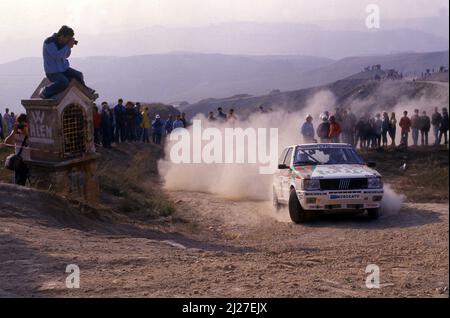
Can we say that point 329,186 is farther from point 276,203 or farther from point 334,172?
point 276,203

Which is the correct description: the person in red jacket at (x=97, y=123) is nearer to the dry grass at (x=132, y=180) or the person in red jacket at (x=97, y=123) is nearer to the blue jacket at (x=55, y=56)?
the dry grass at (x=132, y=180)

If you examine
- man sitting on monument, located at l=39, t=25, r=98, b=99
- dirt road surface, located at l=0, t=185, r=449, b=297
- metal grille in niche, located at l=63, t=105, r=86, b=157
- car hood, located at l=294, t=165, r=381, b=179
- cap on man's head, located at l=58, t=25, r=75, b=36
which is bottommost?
dirt road surface, located at l=0, t=185, r=449, b=297

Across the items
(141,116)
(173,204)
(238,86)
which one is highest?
(238,86)

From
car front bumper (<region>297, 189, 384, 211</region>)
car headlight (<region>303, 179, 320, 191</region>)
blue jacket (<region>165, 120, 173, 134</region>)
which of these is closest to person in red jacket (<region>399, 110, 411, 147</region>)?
blue jacket (<region>165, 120, 173, 134</region>)

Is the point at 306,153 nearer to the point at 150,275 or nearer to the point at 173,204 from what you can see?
the point at 173,204

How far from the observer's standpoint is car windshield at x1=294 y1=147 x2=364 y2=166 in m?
12.0

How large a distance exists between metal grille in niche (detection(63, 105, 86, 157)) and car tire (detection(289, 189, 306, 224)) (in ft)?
16.4

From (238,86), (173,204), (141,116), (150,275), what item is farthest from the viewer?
(238,86)

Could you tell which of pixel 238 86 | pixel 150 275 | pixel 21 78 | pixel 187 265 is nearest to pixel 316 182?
pixel 187 265

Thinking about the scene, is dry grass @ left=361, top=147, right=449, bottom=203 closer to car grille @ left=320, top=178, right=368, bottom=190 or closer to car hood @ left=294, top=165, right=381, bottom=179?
car hood @ left=294, top=165, right=381, bottom=179

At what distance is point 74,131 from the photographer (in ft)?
41.4

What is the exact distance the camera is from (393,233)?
966 cm

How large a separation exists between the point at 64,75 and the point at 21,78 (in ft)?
5.65
